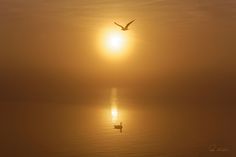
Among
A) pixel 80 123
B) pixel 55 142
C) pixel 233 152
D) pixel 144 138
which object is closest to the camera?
pixel 233 152

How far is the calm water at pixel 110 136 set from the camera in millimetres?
22516

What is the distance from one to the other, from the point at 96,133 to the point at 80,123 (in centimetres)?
643

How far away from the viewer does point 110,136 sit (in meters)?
27.8

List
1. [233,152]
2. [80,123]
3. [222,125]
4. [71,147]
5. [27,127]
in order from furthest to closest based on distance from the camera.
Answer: [80,123] → [222,125] → [27,127] → [71,147] → [233,152]

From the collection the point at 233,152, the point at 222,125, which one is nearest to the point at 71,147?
the point at 233,152

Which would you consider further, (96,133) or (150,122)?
(150,122)

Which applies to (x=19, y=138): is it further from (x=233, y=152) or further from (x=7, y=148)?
(x=233, y=152)

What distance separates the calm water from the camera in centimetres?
2252

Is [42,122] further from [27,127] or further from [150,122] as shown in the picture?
[150,122]

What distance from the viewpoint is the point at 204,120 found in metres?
37.2

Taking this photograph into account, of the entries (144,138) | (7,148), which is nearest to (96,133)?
(144,138)

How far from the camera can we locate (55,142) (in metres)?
25.6

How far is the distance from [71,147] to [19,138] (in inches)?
157

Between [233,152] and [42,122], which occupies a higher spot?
[42,122]
